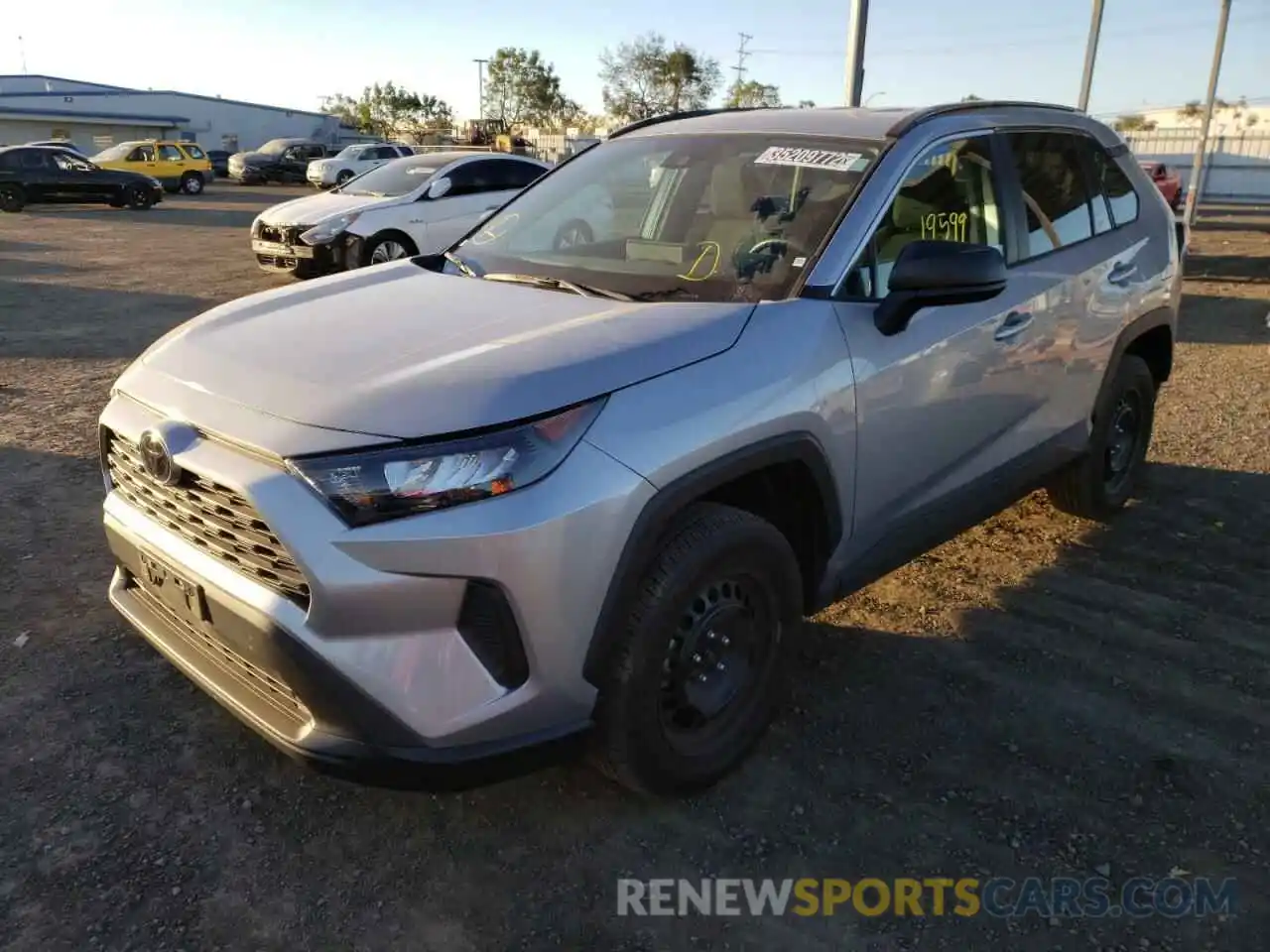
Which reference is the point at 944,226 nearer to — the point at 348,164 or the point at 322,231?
the point at 322,231

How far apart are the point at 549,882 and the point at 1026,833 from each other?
1289 mm

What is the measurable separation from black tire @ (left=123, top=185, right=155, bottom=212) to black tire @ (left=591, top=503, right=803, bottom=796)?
2682cm

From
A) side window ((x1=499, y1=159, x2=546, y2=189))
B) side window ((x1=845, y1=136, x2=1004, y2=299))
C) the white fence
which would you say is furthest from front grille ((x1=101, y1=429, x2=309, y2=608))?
the white fence

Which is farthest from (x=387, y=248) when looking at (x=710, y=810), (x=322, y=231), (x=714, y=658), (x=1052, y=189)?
(x=710, y=810)

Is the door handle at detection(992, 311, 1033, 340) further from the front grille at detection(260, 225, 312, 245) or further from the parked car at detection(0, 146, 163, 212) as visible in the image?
the parked car at detection(0, 146, 163, 212)

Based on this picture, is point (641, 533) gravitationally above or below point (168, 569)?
above

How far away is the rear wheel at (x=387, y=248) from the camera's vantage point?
10.6m

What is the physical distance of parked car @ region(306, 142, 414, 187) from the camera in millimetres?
28328

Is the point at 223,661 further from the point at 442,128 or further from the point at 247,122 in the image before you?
the point at 442,128

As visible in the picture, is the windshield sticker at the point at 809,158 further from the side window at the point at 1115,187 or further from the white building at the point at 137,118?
the white building at the point at 137,118

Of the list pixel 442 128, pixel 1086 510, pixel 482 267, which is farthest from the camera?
pixel 442 128

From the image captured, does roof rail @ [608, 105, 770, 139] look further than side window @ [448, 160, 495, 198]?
No

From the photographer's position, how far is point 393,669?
81.0 inches

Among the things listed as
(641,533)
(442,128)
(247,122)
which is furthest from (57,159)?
(442,128)
